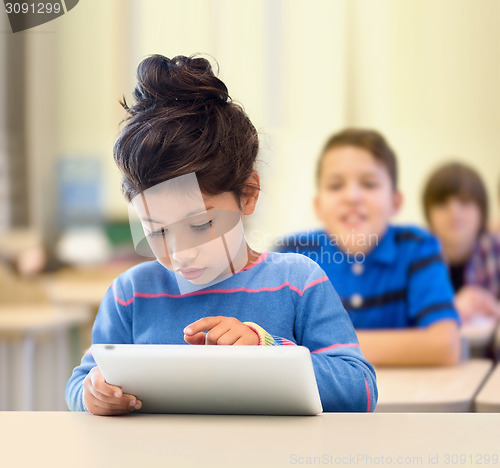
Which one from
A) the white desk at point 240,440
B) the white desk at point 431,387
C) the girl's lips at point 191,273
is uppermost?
the girl's lips at point 191,273

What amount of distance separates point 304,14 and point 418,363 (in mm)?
2348

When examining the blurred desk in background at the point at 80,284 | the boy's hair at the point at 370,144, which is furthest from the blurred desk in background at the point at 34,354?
the boy's hair at the point at 370,144

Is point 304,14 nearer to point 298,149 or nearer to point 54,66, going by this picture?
point 298,149

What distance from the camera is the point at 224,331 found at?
2.51 feet

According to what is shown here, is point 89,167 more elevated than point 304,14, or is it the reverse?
point 304,14

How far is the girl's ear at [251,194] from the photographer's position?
0.96m

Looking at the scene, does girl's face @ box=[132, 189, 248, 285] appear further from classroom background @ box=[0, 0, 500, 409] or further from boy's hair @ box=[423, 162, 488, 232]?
boy's hair @ box=[423, 162, 488, 232]

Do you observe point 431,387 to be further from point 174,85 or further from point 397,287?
point 174,85

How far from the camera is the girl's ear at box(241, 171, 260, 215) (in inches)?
38.0

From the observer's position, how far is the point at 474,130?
3854mm

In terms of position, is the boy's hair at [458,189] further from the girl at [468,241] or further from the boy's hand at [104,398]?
the boy's hand at [104,398]

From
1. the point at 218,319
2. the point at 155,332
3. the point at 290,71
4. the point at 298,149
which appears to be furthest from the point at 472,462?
the point at 290,71

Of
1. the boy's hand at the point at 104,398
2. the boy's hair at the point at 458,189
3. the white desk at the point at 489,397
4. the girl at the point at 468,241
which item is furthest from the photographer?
the boy's hair at the point at 458,189

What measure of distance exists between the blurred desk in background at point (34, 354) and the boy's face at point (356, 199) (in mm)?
1454
